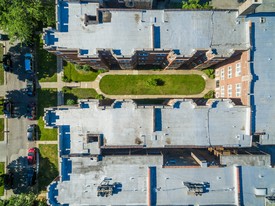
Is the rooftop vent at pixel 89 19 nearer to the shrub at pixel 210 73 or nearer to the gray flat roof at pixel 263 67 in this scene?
the gray flat roof at pixel 263 67

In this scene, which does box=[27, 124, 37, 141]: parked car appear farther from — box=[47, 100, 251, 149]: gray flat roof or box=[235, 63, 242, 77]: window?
box=[235, 63, 242, 77]: window

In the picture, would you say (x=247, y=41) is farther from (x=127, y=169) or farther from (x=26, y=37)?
(x=26, y=37)

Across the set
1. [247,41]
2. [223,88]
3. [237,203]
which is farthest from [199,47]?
[237,203]

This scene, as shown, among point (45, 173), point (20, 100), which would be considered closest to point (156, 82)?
point (20, 100)

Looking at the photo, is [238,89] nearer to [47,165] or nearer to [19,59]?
[47,165]

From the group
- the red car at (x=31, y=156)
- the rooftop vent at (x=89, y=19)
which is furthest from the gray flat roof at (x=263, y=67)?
the red car at (x=31, y=156)

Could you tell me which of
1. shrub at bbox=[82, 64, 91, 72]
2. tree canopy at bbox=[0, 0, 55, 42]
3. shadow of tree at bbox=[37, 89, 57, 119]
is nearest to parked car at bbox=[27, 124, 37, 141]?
shadow of tree at bbox=[37, 89, 57, 119]
